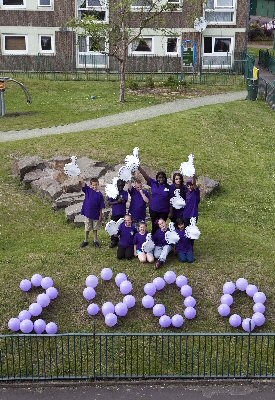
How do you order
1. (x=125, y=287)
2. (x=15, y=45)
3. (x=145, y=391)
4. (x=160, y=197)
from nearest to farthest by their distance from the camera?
(x=145, y=391) → (x=125, y=287) → (x=160, y=197) → (x=15, y=45)

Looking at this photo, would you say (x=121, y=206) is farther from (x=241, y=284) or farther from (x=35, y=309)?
(x=35, y=309)

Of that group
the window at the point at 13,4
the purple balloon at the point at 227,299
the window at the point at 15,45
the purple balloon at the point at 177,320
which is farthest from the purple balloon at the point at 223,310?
the window at the point at 13,4

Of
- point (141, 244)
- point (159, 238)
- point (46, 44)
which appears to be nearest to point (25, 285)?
point (141, 244)

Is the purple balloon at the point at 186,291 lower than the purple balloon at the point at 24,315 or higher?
higher

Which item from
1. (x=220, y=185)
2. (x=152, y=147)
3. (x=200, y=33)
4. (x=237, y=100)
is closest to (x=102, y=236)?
(x=220, y=185)

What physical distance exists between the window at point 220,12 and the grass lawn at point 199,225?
1145cm

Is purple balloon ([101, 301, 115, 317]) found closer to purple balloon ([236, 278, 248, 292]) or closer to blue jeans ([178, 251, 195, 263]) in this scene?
blue jeans ([178, 251, 195, 263])

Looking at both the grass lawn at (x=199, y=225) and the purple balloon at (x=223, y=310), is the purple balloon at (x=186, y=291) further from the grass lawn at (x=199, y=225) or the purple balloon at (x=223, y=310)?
the purple balloon at (x=223, y=310)

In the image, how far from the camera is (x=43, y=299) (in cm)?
1344

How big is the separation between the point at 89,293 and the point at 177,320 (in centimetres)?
183

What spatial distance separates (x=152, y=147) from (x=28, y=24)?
18389 mm

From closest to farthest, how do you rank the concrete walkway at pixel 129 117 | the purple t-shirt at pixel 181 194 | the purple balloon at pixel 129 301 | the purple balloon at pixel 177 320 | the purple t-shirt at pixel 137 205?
1. the purple balloon at pixel 177 320
2. the purple balloon at pixel 129 301
3. the purple t-shirt at pixel 181 194
4. the purple t-shirt at pixel 137 205
5. the concrete walkway at pixel 129 117

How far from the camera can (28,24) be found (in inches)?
1492

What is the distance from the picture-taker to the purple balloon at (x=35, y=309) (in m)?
13.2
